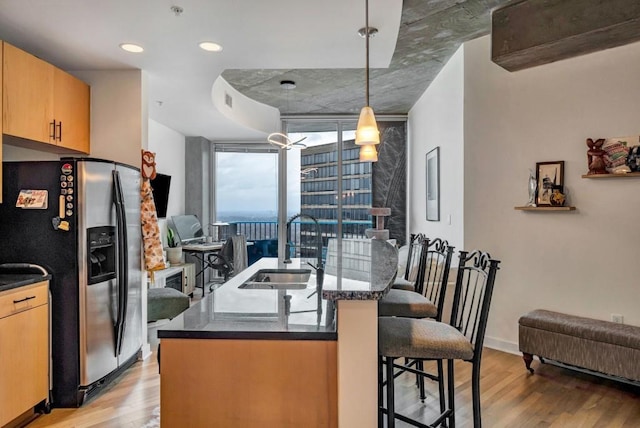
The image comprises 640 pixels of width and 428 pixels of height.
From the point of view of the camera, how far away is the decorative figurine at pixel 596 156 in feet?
10.6

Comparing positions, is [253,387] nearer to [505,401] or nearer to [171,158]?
[505,401]

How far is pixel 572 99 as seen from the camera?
3.45m

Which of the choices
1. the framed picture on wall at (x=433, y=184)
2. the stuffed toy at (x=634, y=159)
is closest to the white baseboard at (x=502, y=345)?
the framed picture on wall at (x=433, y=184)

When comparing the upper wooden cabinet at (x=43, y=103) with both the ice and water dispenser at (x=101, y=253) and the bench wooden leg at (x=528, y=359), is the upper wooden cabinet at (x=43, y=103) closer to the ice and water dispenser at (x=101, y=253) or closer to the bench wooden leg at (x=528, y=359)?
the ice and water dispenser at (x=101, y=253)

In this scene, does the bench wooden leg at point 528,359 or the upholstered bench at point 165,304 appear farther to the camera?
the upholstered bench at point 165,304

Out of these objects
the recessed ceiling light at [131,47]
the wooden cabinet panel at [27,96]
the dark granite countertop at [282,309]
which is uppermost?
the recessed ceiling light at [131,47]

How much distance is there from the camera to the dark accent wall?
6.92 metres

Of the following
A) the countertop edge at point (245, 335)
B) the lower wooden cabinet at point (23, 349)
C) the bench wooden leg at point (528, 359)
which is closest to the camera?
the countertop edge at point (245, 335)

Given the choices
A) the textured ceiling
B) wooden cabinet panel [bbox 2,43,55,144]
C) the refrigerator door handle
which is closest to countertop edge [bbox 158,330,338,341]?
the refrigerator door handle

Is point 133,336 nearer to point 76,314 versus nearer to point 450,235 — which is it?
point 76,314

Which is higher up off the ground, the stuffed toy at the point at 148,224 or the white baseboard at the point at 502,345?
the stuffed toy at the point at 148,224

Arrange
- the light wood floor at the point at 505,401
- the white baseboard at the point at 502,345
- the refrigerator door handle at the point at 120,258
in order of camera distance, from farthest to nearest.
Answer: the white baseboard at the point at 502,345
the refrigerator door handle at the point at 120,258
the light wood floor at the point at 505,401

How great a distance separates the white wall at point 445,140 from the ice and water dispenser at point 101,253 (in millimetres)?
3143

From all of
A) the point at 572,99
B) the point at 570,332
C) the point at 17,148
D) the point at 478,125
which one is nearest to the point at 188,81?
the point at 17,148
